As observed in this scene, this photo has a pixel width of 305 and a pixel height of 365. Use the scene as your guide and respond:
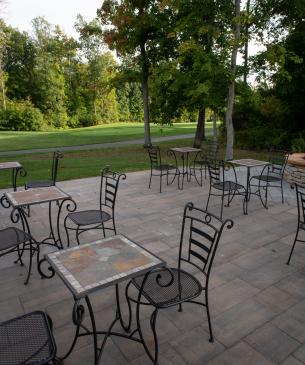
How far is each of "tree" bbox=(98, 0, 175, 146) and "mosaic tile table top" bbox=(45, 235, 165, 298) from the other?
12.7m

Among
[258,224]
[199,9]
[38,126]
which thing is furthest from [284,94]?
[38,126]

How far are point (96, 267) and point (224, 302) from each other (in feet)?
5.08

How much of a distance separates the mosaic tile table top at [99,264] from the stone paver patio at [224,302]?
784 millimetres

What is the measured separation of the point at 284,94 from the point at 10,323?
536 inches

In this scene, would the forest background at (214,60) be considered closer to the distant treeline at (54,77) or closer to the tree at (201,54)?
the tree at (201,54)

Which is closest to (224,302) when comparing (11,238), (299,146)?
(11,238)

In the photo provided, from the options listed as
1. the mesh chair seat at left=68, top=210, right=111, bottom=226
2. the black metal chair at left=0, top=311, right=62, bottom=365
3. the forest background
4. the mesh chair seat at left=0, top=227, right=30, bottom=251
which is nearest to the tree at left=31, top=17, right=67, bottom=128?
the forest background

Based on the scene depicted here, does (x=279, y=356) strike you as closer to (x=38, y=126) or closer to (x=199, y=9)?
(x=199, y=9)

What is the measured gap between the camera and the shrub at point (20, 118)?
32009 millimetres

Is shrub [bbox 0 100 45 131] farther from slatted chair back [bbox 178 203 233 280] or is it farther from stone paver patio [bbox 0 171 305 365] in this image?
slatted chair back [bbox 178 203 233 280]

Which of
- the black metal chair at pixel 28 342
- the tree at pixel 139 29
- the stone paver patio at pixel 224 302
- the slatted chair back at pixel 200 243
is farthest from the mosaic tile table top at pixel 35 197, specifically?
the tree at pixel 139 29

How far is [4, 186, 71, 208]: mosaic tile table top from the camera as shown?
12.4 feet

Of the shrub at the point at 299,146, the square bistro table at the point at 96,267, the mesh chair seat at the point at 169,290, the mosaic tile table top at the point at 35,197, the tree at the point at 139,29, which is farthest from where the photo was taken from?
the tree at the point at 139,29

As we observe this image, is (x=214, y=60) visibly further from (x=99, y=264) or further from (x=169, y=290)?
(x=99, y=264)
